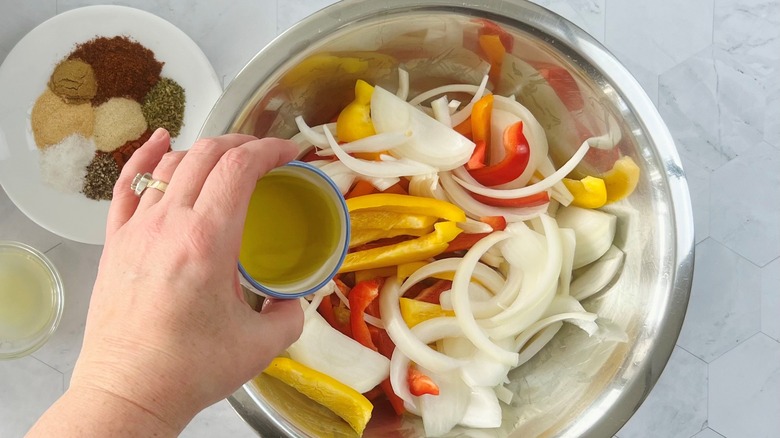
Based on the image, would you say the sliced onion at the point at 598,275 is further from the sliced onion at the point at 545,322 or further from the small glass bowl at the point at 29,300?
the small glass bowl at the point at 29,300

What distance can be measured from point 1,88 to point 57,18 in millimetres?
169

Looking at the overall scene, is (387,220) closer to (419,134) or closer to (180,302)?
(419,134)

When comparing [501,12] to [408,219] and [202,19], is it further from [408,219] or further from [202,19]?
[202,19]

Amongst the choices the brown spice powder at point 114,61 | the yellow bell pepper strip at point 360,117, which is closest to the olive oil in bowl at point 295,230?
the yellow bell pepper strip at point 360,117

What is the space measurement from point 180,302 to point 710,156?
1.08 m

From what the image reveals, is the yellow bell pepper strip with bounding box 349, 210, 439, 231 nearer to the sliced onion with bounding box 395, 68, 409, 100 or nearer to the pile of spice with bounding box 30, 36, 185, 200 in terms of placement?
the sliced onion with bounding box 395, 68, 409, 100

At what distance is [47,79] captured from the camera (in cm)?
124

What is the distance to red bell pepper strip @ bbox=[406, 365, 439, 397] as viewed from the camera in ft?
3.19

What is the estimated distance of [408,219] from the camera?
1005 millimetres

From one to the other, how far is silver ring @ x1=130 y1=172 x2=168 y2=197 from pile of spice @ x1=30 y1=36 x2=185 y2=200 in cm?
56

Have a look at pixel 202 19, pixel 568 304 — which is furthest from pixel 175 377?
pixel 202 19

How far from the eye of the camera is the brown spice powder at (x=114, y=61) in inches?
48.7

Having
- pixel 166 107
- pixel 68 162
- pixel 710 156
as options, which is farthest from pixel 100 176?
pixel 710 156

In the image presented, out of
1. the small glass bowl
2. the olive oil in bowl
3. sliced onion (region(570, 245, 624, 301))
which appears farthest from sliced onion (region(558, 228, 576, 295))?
the small glass bowl
